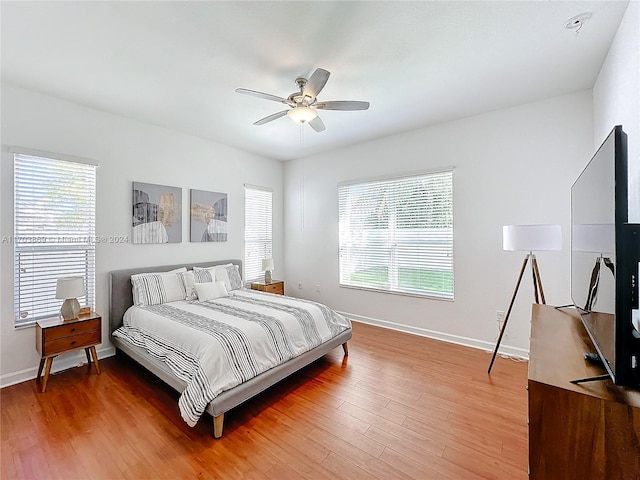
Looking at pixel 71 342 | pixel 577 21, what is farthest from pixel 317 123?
pixel 71 342

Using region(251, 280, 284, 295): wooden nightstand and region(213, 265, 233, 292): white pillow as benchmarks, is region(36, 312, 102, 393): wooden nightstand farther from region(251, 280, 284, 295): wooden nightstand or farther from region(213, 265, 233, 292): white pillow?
region(251, 280, 284, 295): wooden nightstand

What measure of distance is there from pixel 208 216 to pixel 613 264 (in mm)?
4426

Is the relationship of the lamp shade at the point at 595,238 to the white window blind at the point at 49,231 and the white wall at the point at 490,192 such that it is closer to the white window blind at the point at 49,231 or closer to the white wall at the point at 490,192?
the white wall at the point at 490,192

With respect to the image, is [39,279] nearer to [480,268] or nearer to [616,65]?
[480,268]

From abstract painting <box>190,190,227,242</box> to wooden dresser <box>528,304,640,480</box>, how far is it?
4.20 metres

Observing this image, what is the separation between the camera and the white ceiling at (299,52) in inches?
74.0

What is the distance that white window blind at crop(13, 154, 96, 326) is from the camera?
9.23 feet

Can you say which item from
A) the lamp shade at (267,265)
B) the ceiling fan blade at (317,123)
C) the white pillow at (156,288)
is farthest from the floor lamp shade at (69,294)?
the ceiling fan blade at (317,123)

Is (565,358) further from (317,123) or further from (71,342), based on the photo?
(71,342)

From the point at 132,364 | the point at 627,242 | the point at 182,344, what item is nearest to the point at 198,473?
the point at 182,344

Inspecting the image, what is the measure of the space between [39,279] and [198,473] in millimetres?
2650

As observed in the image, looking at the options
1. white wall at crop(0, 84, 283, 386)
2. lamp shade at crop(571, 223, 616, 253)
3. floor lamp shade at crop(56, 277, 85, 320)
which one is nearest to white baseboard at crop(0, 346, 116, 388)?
white wall at crop(0, 84, 283, 386)

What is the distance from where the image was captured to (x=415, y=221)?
4.07 m

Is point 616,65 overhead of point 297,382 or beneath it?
overhead
